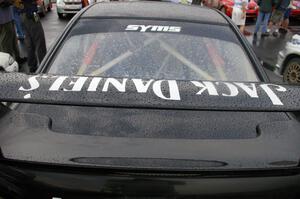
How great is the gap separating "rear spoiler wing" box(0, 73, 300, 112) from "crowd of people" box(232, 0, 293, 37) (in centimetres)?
899

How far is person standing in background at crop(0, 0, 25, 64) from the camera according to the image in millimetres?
7324

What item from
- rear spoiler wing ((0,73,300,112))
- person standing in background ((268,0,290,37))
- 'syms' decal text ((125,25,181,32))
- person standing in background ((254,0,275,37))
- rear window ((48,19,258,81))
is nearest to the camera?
rear spoiler wing ((0,73,300,112))

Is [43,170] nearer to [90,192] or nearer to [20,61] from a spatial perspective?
[90,192]

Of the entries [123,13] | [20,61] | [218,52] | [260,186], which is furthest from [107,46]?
Result: [20,61]

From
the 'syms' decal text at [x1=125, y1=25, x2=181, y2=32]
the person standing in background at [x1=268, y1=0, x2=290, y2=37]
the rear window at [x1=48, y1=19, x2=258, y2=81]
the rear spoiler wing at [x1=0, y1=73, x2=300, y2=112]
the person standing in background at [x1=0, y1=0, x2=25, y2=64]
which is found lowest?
Result: the person standing in background at [x1=268, y1=0, x2=290, y2=37]

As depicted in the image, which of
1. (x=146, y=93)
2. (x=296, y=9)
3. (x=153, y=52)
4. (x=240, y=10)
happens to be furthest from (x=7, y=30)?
(x=296, y=9)

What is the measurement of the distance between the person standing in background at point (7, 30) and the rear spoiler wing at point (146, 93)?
5.94m

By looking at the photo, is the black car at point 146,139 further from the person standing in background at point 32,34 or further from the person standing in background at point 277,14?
the person standing in background at point 277,14

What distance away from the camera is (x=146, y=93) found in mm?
1727

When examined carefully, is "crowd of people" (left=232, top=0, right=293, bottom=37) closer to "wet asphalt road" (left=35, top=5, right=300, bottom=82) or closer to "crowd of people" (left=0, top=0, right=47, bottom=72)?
"wet asphalt road" (left=35, top=5, right=300, bottom=82)

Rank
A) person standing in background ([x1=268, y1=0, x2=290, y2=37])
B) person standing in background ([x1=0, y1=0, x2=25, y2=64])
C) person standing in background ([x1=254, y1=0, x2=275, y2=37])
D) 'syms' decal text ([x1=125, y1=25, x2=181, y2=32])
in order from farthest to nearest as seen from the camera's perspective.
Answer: person standing in background ([x1=268, y1=0, x2=290, y2=37]) → person standing in background ([x1=254, y1=0, x2=275, y2=37]) → person standing in background ([x1=0, y1=0, x2=25, y2=64]) → 'syms' decal text ([x1=125, y1=25, x2=181, y2=32])

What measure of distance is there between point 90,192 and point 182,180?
319mm

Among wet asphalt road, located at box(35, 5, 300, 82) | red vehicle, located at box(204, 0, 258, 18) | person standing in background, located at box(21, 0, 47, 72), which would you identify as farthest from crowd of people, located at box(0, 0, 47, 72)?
red vehicle, located at box(204, 0, 258, 18)

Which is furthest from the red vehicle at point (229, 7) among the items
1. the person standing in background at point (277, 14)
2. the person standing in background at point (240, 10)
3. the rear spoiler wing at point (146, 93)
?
the rear spoiler wing at point (146, 93)
